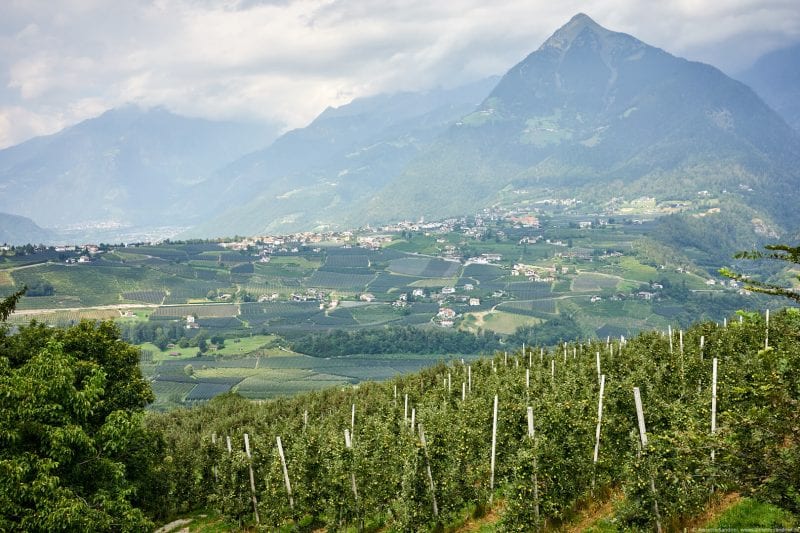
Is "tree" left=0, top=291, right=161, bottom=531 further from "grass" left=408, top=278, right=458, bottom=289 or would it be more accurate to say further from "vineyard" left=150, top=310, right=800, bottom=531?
"grass" left=408, top=278, right=458, bottom=289

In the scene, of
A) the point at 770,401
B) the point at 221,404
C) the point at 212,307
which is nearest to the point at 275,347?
the point at 212,307

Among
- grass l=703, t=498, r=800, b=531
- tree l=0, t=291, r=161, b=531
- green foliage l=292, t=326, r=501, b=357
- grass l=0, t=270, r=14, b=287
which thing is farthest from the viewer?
grass l=0, t=270, r=14, b=287

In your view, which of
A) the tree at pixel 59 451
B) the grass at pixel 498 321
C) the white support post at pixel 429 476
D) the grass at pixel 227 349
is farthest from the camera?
the grass at pixel 498 321

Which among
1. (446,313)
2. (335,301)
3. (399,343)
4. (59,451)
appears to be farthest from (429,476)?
(335,301)

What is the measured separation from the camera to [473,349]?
120812mm

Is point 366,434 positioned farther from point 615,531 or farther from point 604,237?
point 604,237

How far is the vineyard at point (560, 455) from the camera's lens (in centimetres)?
882

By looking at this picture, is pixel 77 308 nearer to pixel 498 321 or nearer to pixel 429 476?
pixel 498 321

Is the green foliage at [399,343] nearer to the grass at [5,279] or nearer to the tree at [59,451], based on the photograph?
the grass at [5,279]

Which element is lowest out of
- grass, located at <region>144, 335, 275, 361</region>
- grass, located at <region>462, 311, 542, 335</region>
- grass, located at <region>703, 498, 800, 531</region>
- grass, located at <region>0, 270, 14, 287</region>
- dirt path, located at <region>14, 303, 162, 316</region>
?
grass, located at <region>144, 335, 275, 361</region>

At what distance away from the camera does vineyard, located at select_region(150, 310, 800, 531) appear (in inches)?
347

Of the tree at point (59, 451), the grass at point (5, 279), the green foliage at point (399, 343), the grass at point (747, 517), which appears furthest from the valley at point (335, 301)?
the grass at point (747, 517)

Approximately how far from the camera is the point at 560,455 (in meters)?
14.8

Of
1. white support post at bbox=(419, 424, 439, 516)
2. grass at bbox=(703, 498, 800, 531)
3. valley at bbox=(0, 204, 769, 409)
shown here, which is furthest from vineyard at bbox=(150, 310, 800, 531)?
valley at bbox=(0, 204, 769, 409)
